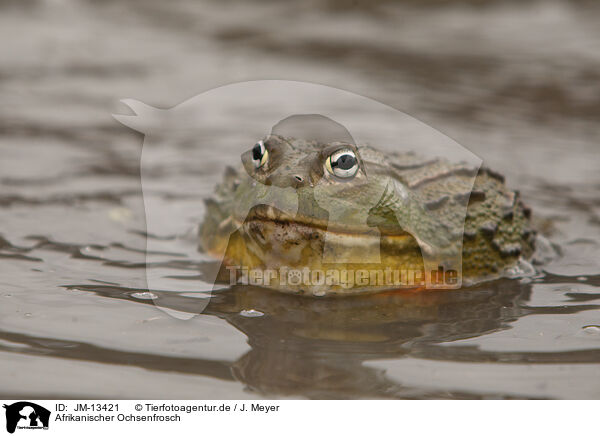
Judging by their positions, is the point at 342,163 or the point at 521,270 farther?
the point at 521,270

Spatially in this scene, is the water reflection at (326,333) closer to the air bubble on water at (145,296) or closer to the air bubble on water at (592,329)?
the air bubble on water at (145,296)

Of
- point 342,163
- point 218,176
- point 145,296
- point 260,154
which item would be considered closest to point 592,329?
point 342,163

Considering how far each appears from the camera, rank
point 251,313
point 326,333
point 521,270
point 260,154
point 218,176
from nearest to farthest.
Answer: point 326,333 < point 251,313 < point 260,154 < point 521,270 < point 218,176

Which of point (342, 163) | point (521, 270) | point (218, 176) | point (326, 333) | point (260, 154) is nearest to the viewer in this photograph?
point (326, 333)

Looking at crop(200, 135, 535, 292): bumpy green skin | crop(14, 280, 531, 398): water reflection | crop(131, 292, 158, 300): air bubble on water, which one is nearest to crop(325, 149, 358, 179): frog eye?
crop(200, 135, 535, 292): bumpy green skin

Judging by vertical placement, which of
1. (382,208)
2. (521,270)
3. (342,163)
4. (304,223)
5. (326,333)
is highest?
(342,163)

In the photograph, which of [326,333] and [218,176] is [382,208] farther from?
[218,176]

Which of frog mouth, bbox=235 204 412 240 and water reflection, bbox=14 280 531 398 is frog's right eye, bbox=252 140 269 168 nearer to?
frog mouth, bbox=235 204 412 240
